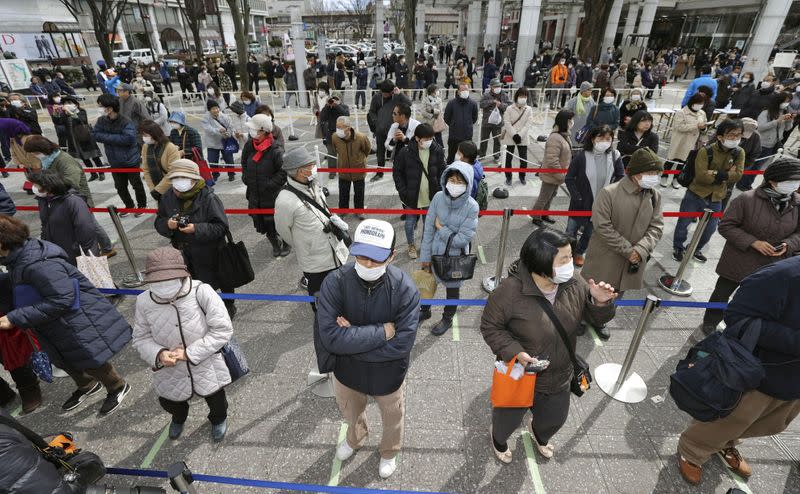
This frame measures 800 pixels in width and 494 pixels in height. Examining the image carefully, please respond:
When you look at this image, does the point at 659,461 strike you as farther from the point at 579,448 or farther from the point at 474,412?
the point at 474,412

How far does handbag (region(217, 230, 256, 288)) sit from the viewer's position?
4379 millimetres

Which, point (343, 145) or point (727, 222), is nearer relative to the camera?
point (727, 222)

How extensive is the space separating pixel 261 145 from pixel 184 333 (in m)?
3.03

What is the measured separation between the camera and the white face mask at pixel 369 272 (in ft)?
8.11

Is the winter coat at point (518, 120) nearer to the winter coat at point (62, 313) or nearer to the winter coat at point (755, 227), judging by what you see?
the winter coat at point (755, 227)

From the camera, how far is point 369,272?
2480mm

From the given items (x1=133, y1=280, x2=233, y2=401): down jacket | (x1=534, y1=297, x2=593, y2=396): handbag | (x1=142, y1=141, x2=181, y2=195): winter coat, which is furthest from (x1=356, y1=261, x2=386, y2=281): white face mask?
(x1=142, y1=141, x2=181, y2=195): winter coat

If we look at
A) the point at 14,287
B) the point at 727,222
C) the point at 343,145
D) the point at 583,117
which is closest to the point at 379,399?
the point at 14,287

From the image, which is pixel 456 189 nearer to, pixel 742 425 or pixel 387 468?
pixel 387 468

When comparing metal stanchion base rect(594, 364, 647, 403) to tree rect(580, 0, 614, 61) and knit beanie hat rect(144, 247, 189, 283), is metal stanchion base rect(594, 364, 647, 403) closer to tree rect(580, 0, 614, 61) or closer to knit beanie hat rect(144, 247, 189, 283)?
knit beanie hat rect(144, 247, 189, 283)

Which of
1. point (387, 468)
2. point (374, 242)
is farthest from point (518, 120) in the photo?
point (387, 468)

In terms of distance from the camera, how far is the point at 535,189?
882 centimetres

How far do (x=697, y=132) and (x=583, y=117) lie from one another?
81.7 inches

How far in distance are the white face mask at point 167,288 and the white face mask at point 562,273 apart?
2.48 meters
